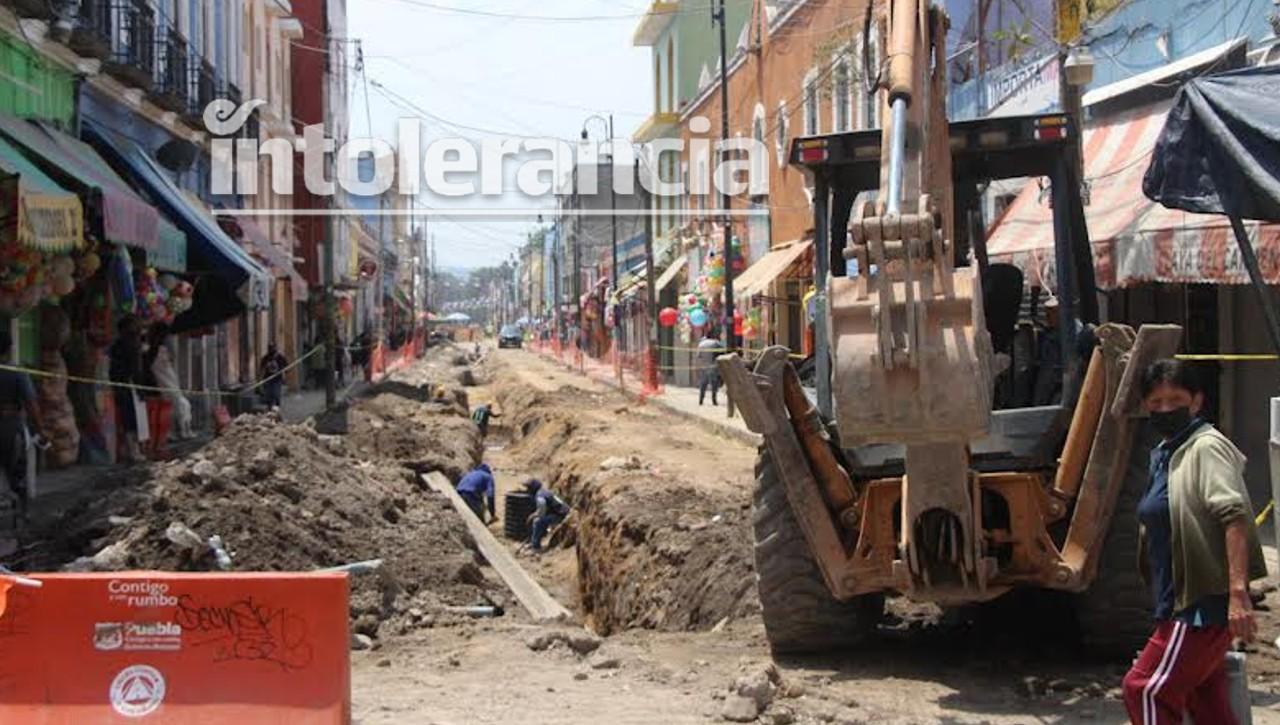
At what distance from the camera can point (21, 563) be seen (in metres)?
9.86

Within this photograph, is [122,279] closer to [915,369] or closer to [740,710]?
[740,710]

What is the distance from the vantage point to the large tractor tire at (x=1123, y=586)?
7.20m

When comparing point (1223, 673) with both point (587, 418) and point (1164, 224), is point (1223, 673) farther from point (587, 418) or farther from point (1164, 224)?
point (587, 418)

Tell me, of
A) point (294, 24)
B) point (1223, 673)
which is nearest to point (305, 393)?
point (294, 24)

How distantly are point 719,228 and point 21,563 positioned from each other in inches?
1257

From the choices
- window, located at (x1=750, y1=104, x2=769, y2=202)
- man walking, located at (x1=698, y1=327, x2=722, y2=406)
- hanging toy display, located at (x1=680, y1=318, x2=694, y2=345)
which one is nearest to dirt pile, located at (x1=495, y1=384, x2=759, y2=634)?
man walking, located at (x1=698, y1=327, x2=722, y2=406)

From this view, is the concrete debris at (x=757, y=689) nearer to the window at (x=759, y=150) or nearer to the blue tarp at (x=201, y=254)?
the blue tarp at (x=201, y=254)

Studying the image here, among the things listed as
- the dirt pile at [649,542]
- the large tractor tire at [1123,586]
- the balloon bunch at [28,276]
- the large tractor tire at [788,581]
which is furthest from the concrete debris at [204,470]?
the large tractor tire at [1123,586]

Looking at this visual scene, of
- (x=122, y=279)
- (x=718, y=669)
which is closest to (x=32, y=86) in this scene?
(x=122, y=279)

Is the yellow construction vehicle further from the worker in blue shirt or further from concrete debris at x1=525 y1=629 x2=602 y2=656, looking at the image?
the worker in blue shirt

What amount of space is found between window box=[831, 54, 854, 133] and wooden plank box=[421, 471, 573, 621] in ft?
35.6

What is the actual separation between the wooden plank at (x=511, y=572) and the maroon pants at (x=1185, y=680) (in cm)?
583

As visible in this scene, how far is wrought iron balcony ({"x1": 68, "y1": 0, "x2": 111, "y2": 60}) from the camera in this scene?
60.4 feet

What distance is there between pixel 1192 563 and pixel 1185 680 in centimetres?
38
